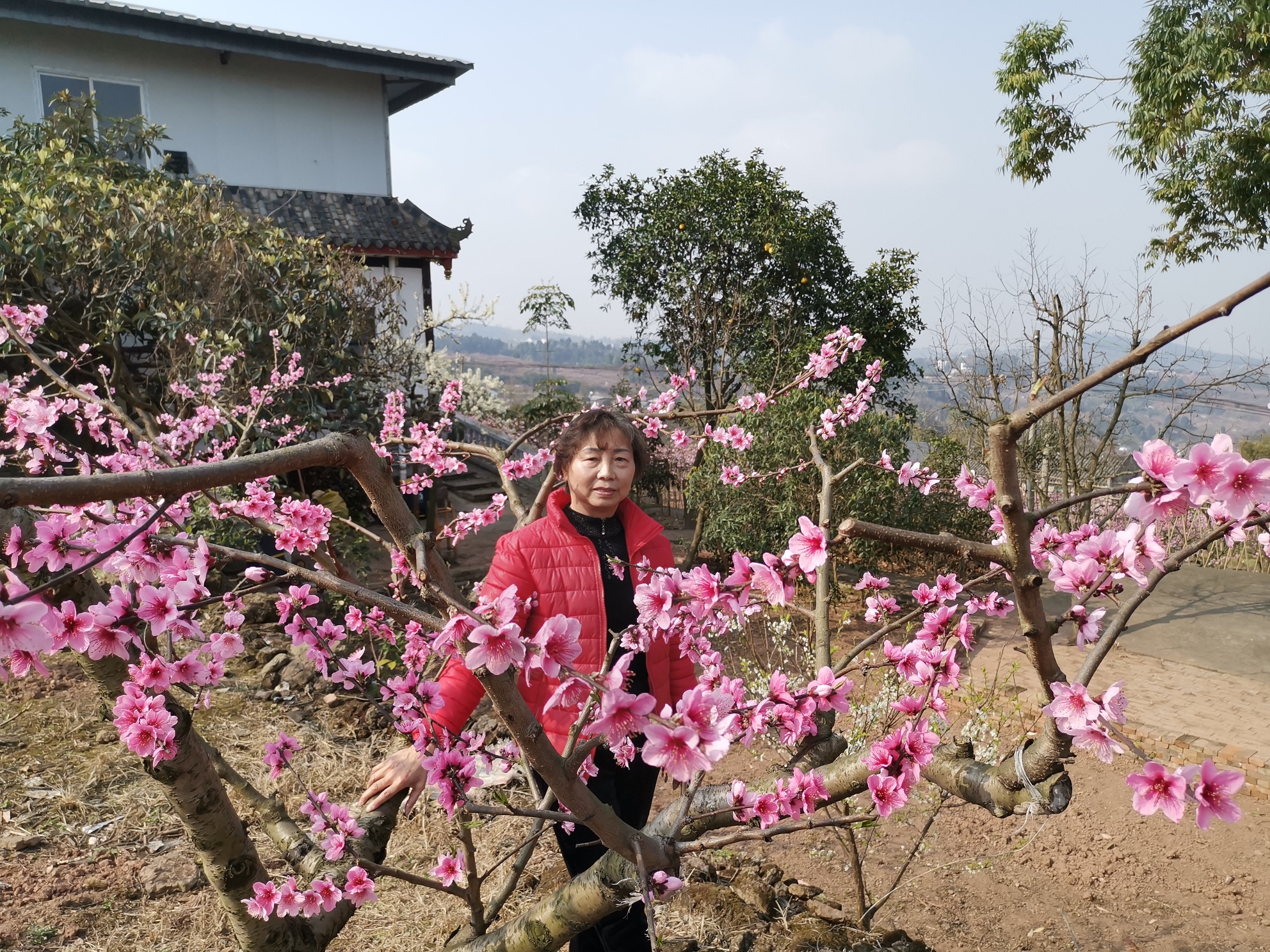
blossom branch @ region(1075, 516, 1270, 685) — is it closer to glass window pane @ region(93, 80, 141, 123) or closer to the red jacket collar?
the red jacket collar

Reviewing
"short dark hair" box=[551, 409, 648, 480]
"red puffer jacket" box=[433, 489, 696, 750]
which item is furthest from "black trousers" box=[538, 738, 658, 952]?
"short dark hair" box=[551, 409, 648, 480]

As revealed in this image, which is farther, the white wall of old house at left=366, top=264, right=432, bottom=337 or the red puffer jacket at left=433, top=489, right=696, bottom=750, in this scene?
the white wall of old house at left=366, top=264, right=432, bottom=337

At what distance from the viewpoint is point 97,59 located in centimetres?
1053

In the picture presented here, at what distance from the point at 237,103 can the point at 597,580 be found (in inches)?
455

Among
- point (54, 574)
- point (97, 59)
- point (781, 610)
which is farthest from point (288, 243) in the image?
point (54, 574)

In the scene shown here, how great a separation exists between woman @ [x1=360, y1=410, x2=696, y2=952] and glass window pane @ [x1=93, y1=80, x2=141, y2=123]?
10904 mm

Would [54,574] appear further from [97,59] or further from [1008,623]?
[97,59]

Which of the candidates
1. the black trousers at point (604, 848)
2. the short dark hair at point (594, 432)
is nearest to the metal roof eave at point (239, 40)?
the short dark hair at point (594, 432)

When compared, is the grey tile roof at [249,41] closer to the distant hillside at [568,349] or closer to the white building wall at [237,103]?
the white building wall at [237,103]

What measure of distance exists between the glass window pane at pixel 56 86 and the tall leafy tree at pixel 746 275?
267 inches

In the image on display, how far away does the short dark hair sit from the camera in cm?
237

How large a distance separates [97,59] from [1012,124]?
10.7 metres

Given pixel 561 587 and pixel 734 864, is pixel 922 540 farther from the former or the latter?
pixel 734 864

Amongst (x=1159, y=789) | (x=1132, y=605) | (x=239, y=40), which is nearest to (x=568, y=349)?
(x=239, y=40)
